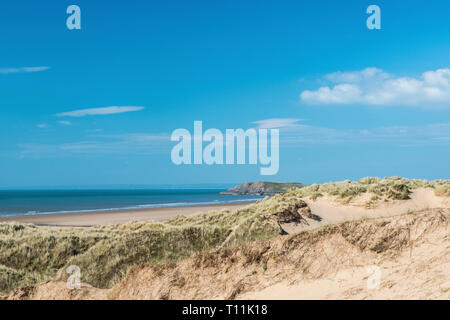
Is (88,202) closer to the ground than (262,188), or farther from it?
farther from it

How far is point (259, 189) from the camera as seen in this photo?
136625 mm

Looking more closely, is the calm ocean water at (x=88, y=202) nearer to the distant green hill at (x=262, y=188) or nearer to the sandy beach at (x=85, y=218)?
the sandy beach at (x=85, y=218)

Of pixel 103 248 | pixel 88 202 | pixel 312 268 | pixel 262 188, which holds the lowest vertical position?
pixel 262 188

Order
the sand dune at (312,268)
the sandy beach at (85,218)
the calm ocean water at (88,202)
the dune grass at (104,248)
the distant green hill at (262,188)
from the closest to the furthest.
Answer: the sand dune at (312,268) < the dune grass at (104,248) < the sandy beach at (85,218) < the calm ocean water at (88,202) < the distant green hill at (262,188)

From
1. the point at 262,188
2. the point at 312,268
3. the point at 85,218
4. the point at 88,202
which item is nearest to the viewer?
the point at 312,268

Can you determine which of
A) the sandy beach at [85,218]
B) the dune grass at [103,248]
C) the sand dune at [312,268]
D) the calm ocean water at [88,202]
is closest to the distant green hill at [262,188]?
the calm ocean water at [88,202]

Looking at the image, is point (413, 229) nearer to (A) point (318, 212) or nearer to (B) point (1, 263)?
(A) point (318, 212)

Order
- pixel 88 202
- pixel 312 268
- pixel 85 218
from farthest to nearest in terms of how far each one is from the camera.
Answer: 1. pixel 88 202
2. pixel 85 218
3. pixel 312 268

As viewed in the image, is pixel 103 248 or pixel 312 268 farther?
pixel 103 248

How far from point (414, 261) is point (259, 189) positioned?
127 metres

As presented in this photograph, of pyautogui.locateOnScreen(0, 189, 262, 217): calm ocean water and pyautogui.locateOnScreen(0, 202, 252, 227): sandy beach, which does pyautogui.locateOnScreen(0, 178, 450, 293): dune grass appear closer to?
pyautogui.locateOnScreen(0, 202, 252, 227): sandy beach

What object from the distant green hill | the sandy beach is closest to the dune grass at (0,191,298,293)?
the sandy beach

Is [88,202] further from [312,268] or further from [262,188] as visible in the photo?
[262,188]

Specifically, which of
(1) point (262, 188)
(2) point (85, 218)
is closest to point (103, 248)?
(2) point (85, 218)
